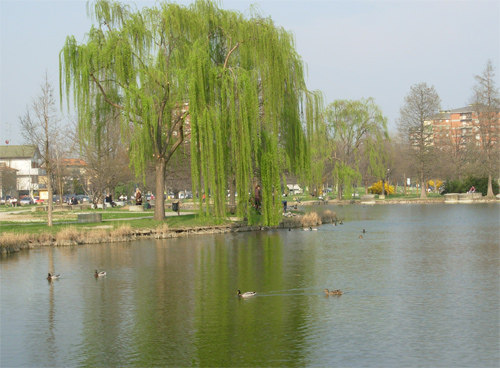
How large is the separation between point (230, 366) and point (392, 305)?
6.21m

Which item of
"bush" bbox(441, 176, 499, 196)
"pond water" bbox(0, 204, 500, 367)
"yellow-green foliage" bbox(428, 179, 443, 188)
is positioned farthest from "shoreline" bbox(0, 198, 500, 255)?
"yellow-green foliage" bbox(428, 179, 443, 188)

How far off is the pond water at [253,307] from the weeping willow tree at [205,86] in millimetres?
4166

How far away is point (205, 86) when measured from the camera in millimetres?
30250

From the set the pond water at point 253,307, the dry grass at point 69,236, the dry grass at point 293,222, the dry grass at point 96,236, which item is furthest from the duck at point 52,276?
the dry grass at point 293,222

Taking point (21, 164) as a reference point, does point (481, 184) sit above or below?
below

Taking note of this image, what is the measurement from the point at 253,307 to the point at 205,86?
630 inches

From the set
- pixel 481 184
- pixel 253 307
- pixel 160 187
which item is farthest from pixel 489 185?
pixel 253 307

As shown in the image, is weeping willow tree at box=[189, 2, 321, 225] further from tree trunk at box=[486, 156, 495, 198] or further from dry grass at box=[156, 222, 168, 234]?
tree trunk at box=[486, 156, 495, 198]

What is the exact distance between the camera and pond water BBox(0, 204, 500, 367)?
12.5 meters

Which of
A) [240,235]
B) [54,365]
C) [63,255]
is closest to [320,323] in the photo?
[54,365]

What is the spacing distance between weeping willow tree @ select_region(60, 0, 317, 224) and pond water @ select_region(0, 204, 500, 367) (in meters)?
4.17

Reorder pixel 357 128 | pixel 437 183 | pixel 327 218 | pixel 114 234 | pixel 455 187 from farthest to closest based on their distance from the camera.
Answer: pixel 437 183
pixel 455 187
pixel 357 128
pixel 327 218
pixel 114 234

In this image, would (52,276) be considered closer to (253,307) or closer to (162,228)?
(253,307)

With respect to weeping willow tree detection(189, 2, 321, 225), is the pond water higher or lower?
lower
